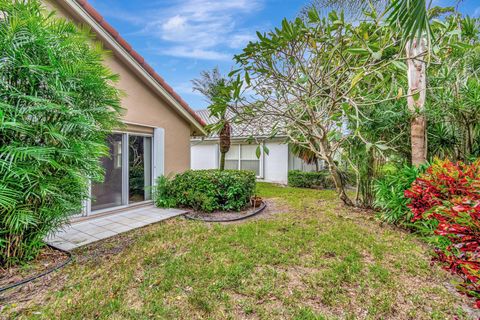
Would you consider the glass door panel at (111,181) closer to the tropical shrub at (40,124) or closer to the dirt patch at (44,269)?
the dirt patch at (44,269)

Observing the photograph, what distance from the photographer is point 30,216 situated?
3477 millimetres

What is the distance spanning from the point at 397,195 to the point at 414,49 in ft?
12.0

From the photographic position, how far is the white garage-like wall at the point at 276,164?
1423 cm

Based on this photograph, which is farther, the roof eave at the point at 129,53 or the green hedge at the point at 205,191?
the green hedge at the point at 205,191

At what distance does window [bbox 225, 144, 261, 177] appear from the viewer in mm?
15109

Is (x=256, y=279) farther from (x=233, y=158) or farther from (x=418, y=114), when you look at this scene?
(x=233, y=158)

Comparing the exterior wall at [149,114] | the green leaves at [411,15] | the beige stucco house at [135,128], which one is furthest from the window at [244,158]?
the green leaves at [411,15]

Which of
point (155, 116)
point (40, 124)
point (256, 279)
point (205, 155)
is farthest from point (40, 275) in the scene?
point (205, 155)

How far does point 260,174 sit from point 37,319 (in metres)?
13.0

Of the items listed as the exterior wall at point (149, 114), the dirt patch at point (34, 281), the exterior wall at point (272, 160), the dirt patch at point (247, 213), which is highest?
the exterior wall at point (149, 114)

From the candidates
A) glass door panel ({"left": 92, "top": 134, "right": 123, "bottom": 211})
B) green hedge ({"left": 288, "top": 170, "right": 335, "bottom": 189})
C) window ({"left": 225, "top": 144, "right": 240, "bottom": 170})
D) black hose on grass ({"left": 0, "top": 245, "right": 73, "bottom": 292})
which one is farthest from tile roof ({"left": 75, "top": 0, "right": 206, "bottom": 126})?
green hedge ({"left": 288, "top": 170, "right": 335, "bottom": 189})

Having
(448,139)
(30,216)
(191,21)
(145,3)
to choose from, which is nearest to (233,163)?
(191,21)

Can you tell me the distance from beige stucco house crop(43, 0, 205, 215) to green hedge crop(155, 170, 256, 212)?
67cm

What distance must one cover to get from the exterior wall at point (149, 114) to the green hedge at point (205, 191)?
0.84 meters
